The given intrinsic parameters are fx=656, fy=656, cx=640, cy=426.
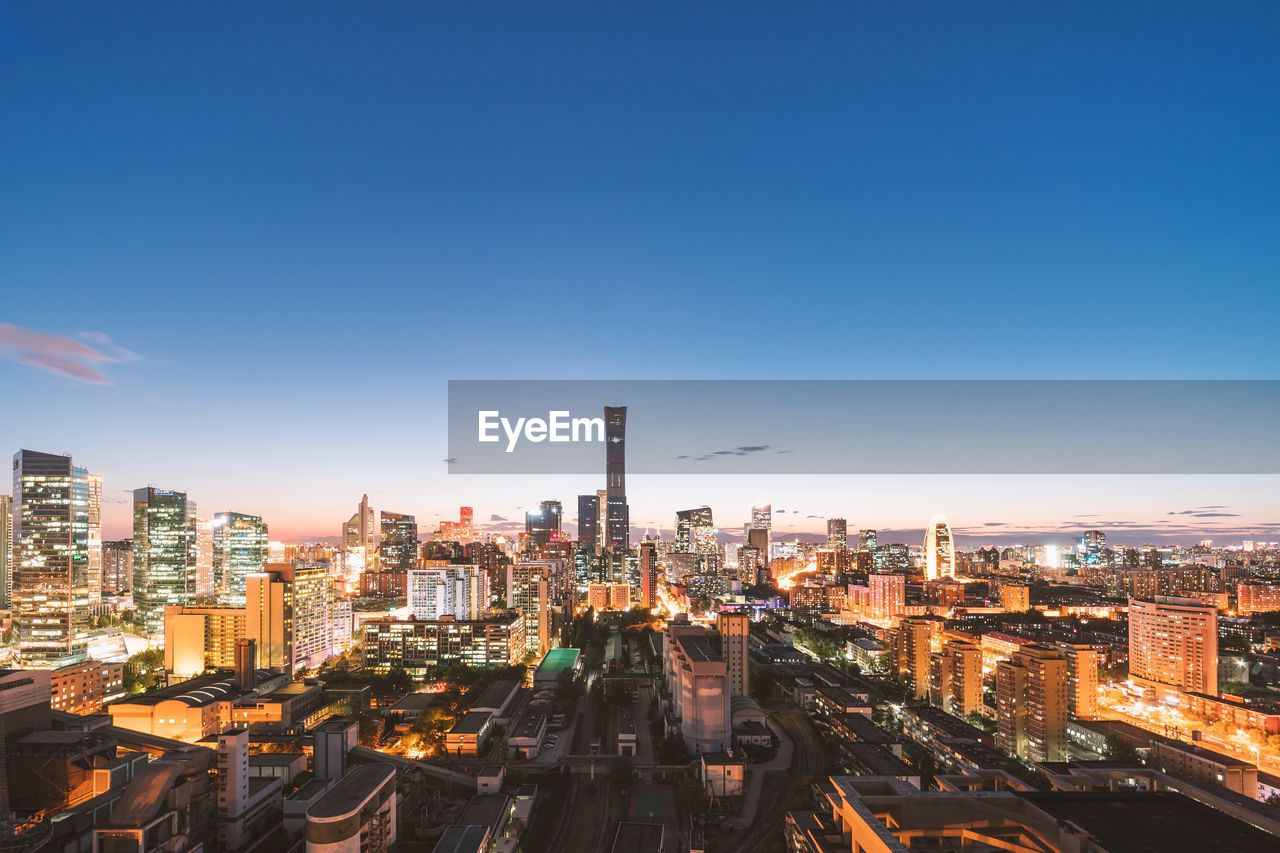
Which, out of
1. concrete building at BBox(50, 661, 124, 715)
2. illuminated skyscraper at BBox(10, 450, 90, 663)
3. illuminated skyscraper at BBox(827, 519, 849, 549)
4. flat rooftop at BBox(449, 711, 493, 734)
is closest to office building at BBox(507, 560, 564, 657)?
flat rooftop at BBox(449, 711, 493, 734)

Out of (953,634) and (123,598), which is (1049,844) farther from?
(123,598)

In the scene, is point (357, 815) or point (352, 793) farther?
point (352, 793)

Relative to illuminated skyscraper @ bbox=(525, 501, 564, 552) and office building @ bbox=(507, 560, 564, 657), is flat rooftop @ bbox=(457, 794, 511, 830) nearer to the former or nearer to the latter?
office building @ bbox=(507, 560, 564, 657)

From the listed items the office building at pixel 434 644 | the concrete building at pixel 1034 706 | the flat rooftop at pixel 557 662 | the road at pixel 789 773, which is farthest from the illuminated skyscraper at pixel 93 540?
the concrete building at pixel 1034 706

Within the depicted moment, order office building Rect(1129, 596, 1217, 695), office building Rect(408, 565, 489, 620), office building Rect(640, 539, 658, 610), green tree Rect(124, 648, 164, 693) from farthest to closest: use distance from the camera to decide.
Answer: office building Rect(640, 539, 658, 610) → office building Rect(408, 565, 489, 620) → green tree Rect(124, 648, 164, 693) → office building Rect(1129, 596, 1217, 695)

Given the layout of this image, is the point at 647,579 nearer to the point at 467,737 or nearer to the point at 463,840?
the point at 467,737

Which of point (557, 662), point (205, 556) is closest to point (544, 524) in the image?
point (205, 556)
